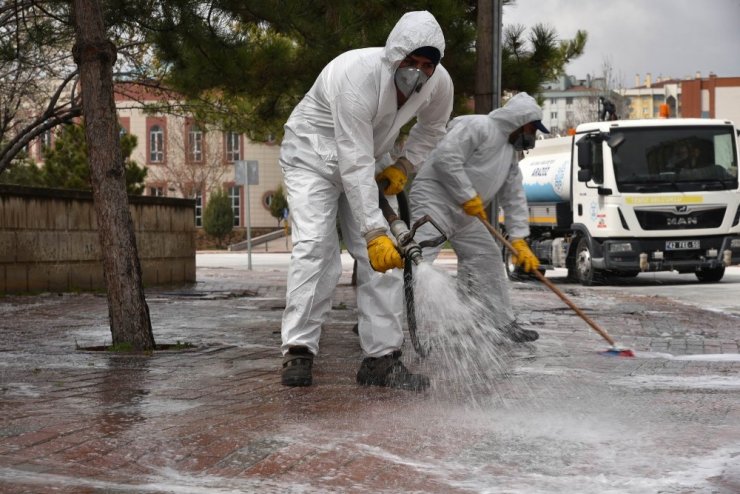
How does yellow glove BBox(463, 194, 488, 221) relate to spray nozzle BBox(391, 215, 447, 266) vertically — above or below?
above

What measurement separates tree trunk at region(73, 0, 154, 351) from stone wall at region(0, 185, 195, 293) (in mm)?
6012

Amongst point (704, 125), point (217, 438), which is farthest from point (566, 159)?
point (217, 438)

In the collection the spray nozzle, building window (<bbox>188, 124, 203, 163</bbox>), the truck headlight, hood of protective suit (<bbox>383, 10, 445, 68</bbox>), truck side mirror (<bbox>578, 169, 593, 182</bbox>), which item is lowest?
the truck headlight

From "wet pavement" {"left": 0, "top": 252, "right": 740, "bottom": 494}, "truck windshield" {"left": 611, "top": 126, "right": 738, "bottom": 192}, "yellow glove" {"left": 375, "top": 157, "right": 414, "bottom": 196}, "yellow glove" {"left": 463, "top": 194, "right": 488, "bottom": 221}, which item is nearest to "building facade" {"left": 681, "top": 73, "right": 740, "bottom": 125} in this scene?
"truck windshield" {"left": 611, "top": 126, "right": 738, "bottom": 192}

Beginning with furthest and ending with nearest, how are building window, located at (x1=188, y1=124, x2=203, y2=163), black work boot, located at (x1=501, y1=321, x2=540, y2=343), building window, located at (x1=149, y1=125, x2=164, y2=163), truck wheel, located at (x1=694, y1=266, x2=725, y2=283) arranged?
building window, located at (x1=149, y1=125, x2=164, y2=163)
building window, located at (x1=188, y1=124, x2=203, y2=163)
truck wheel, located at (x1=694, y1=266, x2=725, y2=283)
black work boot, located at (x1=501, y1=321, x2=540, y2=343)

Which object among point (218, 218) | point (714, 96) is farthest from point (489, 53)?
point (714, 96)

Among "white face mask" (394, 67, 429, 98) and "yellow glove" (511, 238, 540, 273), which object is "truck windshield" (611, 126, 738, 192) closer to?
"yellow glove" (511, 238, 540, 273)

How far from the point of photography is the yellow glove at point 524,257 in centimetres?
791

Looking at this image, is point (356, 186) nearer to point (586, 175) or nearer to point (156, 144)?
point (586, 175)

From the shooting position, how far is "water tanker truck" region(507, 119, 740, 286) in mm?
17453

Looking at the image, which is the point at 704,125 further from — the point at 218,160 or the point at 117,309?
the point at 218,160

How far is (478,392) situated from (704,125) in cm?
1341

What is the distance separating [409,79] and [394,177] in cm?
78

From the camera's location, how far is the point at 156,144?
63.0m
